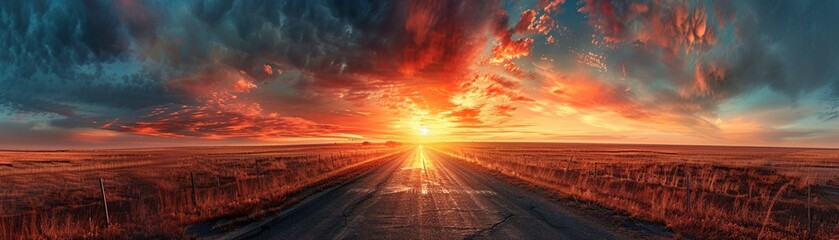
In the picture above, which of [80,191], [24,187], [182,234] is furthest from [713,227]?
[24,187]

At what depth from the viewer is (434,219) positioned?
11.1 m

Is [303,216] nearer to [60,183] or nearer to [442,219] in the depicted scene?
[442,219]

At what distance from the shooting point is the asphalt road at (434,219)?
30.5ft

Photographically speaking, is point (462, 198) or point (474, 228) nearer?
point (474, 228)

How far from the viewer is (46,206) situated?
679 inches

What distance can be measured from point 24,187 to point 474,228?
2715cm

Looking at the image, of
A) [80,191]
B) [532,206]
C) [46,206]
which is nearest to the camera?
[532,206]

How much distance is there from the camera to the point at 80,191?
21.1 metres

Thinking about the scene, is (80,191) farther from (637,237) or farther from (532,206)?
(637,237)

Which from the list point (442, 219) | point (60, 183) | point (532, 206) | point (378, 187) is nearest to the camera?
point (442, 219)

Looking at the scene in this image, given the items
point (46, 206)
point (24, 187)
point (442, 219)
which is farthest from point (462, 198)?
point (24, 187)

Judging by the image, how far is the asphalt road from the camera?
928 cm

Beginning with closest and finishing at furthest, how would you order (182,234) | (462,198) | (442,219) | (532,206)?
(182,234), (442,219), (532,206), (462,198)

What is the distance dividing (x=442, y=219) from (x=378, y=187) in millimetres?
8970
